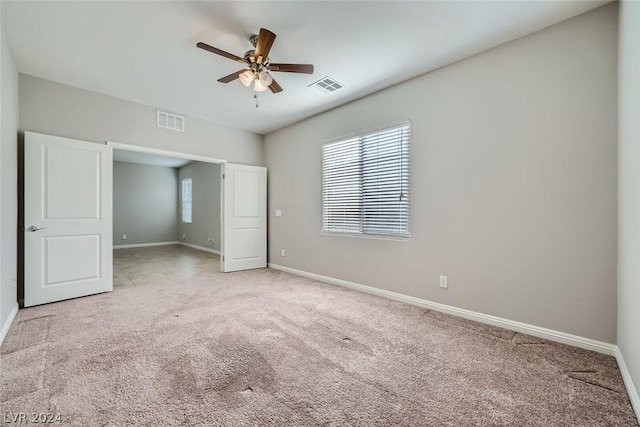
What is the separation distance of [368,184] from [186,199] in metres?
7.53

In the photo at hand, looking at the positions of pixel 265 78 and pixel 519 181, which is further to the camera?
pixel 265 78

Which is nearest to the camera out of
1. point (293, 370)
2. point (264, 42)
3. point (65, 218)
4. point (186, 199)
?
point (293, 370)

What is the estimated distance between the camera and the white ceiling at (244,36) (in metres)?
2.24

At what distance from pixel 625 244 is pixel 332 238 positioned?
3.16m

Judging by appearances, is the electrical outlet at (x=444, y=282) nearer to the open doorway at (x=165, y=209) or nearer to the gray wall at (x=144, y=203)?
the open doorway at (x=165, y=209)

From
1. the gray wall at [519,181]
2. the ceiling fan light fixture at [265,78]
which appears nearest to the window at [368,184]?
the gray wall at [519,181]

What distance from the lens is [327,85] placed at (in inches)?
139

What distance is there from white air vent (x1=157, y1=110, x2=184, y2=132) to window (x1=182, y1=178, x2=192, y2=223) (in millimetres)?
4954

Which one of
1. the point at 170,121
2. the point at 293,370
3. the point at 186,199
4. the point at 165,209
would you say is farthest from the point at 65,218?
the point at 165,209

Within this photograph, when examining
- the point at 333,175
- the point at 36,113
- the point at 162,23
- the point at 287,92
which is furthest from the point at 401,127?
the point at 36,113

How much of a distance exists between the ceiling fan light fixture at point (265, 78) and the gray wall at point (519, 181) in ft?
5.29

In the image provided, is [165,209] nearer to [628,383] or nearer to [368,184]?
[368,184]

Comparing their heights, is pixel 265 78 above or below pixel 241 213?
above

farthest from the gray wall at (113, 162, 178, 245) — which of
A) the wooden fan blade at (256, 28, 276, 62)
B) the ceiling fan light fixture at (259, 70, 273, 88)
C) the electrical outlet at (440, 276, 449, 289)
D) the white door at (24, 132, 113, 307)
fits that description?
the electrical outlet at (440, 276, 449, 289)
